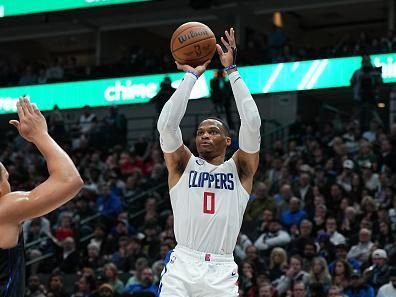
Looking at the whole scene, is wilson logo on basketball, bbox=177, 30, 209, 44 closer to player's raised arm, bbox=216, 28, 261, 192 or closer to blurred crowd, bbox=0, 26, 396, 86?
player's raised arm, bbox=216, 28, 261, 192

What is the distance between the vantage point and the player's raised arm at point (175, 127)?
7.13m

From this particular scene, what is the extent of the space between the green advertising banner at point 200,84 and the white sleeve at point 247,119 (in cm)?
1289

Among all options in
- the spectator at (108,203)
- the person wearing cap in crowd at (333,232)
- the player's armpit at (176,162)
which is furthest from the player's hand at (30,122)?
the spectator at (108,203)

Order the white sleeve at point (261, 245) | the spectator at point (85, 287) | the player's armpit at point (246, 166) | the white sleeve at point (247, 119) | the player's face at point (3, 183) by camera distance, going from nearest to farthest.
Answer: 1. the player's face at point (3, 183)
2. the white sleeve at point (247, 119)
3. the player's armpit at point (246, 166)
4. the spectator at point (85, 287)
5. the white sleeve at point (261, 245)

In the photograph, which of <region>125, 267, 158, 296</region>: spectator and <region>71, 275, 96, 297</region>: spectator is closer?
<region>125, 267, 158, 296</region>: spectator

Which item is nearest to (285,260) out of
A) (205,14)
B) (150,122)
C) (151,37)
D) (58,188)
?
(58,188)

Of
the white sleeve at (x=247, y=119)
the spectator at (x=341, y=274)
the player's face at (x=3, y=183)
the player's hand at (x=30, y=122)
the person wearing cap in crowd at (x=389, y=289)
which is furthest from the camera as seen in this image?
the spectator at (x=341, y=274)

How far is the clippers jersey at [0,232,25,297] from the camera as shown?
459cm

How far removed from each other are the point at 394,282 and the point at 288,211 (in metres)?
3.61

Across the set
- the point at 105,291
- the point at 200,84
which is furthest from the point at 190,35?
the point at 200,84

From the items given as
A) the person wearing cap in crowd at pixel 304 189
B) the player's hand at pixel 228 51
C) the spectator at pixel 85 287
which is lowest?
the spectator at pixel 85 287

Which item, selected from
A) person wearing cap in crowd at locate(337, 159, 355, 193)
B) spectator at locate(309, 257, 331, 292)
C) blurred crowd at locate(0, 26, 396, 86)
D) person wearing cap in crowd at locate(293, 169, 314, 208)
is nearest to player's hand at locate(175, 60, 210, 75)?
spectator at locate(309, 257, 331, 292)

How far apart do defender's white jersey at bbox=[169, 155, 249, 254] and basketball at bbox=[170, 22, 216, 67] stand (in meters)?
0.85

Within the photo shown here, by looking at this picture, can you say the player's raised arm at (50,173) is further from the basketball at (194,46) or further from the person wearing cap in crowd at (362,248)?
the person wearing cap in crowd at (362,248)
